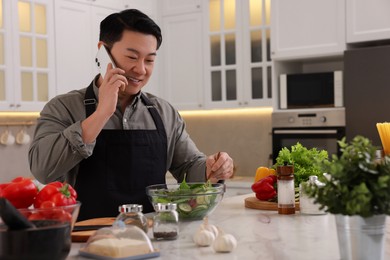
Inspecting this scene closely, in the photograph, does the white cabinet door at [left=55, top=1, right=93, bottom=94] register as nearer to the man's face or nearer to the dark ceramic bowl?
the man's face

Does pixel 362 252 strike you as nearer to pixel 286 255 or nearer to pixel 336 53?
pixel 286 255

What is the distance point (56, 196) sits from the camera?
1527 millimetres

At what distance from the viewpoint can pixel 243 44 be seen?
5.00m

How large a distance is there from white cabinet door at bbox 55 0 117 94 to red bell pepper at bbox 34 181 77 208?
3.14m

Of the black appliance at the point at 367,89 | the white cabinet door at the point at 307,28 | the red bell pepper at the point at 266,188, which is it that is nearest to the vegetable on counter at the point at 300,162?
the red bell pepper at the point at 266,188

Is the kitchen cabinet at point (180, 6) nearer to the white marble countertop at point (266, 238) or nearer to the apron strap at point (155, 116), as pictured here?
the apron strap at point (155, 116)

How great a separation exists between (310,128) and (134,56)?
2.39m

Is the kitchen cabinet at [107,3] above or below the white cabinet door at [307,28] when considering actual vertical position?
above

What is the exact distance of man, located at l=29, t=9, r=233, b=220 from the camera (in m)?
2.30

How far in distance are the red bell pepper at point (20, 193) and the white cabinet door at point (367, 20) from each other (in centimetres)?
320

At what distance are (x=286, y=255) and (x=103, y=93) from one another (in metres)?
1.09

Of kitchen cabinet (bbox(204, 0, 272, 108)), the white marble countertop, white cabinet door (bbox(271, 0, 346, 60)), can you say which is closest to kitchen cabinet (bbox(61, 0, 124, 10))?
kitchen cabinet (bbox(204, 0, 272, 108))

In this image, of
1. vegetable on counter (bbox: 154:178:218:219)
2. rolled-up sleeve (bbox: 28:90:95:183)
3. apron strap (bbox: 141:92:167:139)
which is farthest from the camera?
apron strap (bbox: 141:92:167:139)

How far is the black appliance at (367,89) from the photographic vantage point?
4.09m
